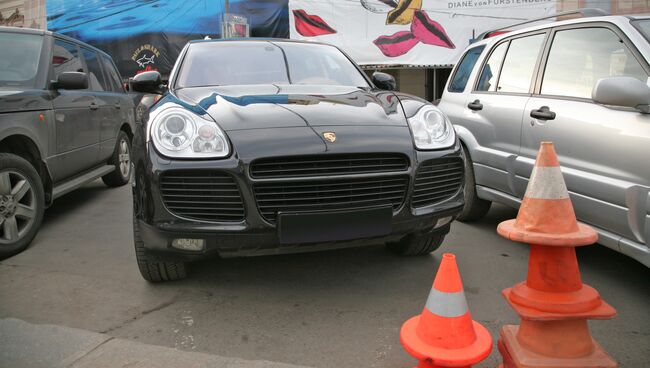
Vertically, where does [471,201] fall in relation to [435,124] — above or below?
below

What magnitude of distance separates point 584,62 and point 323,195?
2.06m

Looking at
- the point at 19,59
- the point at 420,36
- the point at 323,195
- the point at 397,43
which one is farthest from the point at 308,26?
the point at 323,195

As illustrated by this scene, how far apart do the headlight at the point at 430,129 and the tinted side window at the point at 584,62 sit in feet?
3.03

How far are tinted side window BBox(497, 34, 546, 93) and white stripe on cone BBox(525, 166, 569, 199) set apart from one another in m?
2.05

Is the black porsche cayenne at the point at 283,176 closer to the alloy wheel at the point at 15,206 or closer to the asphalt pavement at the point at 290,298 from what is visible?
the asphalt pavement at the point at 290,298

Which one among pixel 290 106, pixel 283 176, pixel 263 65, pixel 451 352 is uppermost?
pixel 263 65

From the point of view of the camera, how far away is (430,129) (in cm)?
314

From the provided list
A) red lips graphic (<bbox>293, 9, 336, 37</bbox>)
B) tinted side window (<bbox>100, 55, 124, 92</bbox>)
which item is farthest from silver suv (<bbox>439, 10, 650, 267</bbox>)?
red lips graphic (<bbox>293, 9, 336, 37</bbox>)

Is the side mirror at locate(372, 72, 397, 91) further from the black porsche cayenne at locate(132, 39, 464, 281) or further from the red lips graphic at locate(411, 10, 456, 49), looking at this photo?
the red lips graphic at locate(411, 10, 456, 49)

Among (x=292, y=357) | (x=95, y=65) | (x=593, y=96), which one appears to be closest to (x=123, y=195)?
(x=95, y=65)

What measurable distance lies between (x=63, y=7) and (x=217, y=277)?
16814 millimetres

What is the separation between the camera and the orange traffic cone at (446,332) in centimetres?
190

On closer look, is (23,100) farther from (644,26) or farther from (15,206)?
(644,26)

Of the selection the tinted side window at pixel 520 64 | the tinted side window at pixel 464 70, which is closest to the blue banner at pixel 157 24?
the tinted side window at pixel 464 70
